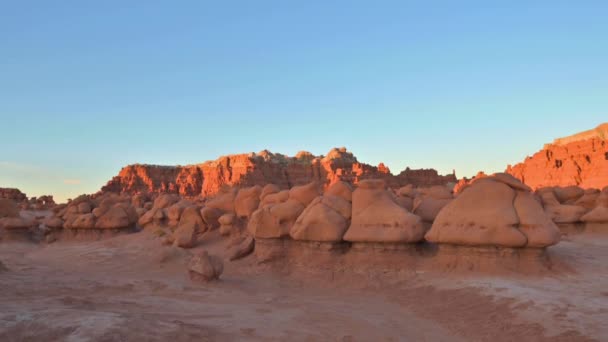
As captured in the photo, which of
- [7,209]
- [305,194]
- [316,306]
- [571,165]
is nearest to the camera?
[316,306]

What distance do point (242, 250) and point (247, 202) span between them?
2.63 metres

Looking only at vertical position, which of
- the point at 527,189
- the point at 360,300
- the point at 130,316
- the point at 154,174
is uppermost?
the point at 154,174

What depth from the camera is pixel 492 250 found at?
884 cm

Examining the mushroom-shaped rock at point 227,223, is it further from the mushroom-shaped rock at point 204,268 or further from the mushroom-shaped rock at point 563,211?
the mushroom-shaped rock at point 563,211

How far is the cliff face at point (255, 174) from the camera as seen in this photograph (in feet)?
225

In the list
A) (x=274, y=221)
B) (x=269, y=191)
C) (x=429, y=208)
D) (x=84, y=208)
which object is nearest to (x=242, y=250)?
(x=274, y=221)

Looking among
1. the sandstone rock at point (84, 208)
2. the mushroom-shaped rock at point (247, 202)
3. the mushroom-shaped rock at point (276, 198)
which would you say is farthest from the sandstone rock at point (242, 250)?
the sandstone rock at point (84, 208)

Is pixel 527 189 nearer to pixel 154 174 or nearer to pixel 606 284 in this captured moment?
pixel 606 284

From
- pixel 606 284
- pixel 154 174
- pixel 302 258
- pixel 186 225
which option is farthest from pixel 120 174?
pixel 606 284

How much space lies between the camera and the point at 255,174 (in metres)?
71.1

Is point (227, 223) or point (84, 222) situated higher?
point (84, 222)

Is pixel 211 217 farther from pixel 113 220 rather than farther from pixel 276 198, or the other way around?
pixel 113 220

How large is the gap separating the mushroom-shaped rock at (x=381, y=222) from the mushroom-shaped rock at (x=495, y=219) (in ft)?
1.55

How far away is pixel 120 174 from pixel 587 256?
266 feet
